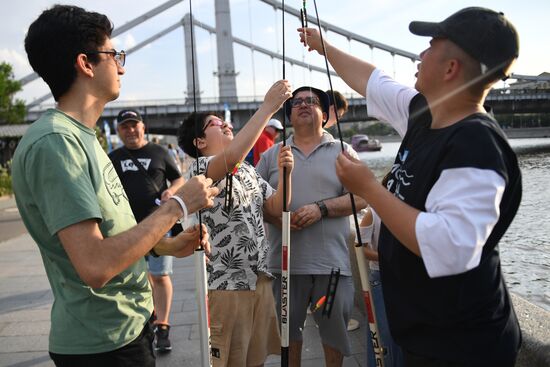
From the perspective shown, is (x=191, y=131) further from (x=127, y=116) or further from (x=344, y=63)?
(x=127, y=116)

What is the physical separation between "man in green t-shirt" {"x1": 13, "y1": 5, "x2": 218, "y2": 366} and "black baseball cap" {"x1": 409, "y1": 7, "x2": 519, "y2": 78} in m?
1.01

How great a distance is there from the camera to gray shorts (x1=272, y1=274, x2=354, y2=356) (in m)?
3.02

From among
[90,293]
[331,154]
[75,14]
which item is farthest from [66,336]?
[331,154]

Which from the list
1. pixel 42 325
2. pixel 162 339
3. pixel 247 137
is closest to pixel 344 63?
pixel 247 137

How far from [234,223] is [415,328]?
1330 mm

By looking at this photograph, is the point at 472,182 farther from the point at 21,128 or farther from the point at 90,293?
the point at 21,128

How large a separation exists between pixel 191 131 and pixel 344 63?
1.08 metres

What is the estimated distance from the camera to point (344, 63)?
2377mm

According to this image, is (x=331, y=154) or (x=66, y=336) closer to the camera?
(x=66, y=336)

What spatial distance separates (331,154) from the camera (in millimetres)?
3199

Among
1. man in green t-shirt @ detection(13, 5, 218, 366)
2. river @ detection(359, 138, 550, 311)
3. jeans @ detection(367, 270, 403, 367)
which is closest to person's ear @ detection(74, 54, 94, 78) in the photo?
man in green t-shirt @ detection(13, 5, 218, 366)

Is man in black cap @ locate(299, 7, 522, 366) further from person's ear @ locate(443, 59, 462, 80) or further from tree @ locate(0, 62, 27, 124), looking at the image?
tree @ locate(0, 62, 27, 124)

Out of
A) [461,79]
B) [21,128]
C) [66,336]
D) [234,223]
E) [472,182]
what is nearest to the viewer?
[472,182]

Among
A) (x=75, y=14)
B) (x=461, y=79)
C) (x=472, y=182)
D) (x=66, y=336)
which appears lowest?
(x=66, y=336)
